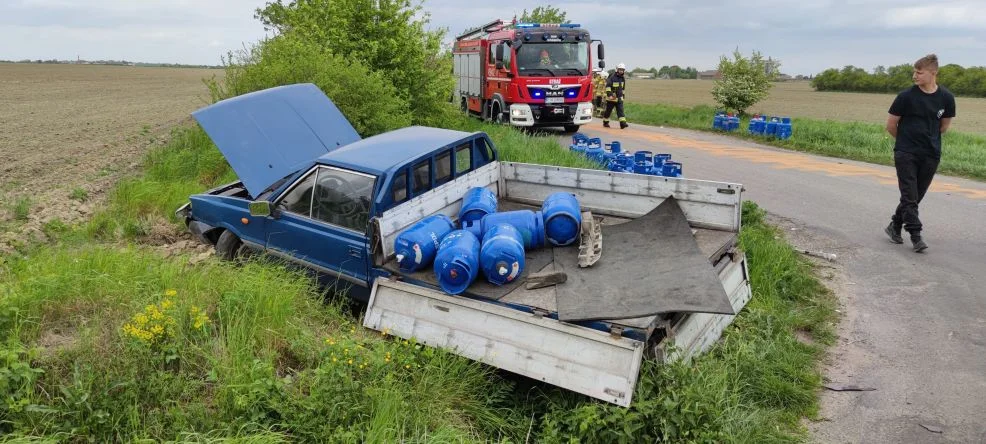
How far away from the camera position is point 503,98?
1689 centimetres

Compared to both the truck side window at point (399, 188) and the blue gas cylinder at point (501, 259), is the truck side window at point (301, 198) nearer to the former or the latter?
the truck side window at point (399, 188)

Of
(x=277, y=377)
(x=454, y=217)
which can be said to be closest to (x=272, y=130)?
(x=454, y=217)

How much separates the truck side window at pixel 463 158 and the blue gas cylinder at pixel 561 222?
1298mm

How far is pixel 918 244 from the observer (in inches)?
283

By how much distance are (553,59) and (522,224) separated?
469 inches

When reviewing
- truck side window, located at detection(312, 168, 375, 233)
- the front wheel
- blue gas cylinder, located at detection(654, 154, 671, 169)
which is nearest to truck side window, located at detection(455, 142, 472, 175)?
truck side window, located at detection(312, 168, 375, 233)

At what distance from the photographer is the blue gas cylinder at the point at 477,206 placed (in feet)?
19.3

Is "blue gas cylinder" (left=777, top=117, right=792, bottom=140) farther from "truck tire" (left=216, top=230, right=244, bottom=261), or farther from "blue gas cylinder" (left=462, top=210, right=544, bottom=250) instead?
"truck tire" (left=216, top=230, right=244, bottom=261)

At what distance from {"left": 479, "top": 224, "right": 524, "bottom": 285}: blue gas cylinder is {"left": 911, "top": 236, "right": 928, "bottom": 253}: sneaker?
5.07 m

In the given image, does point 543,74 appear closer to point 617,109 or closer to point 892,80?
point 617,109

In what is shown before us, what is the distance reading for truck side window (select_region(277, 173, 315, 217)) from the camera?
5.79 meters

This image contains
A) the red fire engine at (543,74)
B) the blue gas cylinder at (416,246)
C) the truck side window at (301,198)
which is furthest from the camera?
the red fire engine at (543,74)

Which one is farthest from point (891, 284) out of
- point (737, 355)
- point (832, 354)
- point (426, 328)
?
point (426, 328)

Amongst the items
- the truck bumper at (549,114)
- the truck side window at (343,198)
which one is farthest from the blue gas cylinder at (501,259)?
the truck bumper at (549,114)
